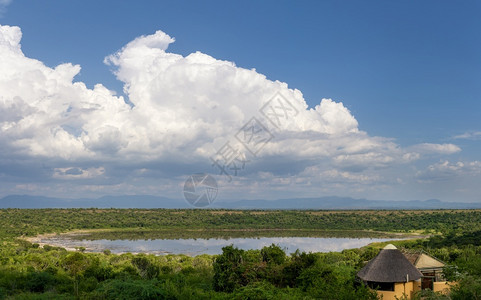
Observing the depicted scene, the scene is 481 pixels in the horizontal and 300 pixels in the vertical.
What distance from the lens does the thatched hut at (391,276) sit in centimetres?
2262

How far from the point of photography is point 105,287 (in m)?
22.5

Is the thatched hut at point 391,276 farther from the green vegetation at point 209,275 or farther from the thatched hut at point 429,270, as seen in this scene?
the thatched hut at point 429,270

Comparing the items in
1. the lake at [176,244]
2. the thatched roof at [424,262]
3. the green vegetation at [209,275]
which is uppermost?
the thatched roof at [424,262]

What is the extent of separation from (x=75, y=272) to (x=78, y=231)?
6331cm

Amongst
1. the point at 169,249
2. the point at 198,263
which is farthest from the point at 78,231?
the point at 198,263

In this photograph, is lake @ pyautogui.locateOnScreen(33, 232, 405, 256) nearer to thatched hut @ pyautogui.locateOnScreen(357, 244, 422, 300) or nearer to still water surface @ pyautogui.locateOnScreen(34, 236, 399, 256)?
still water surface @ pyautogui.locateOnScreen(34, 236, 399, 256)

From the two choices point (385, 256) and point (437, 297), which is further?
point (385, 256)

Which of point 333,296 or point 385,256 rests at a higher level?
point 385,256

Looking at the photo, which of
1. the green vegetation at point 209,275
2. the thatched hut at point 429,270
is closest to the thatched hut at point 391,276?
the green vegetation at point 209,275

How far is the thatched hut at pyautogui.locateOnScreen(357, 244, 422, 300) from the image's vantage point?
2262 cm

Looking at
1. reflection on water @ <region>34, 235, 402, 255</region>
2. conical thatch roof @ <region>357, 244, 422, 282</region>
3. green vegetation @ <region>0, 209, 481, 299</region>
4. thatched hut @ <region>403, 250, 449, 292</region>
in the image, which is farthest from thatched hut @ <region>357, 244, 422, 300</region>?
reflection on water @ <region>34, 235, 402, 255</region>

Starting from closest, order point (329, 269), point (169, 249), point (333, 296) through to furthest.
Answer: point (333, 296) < point (329, 269) < point (169, 249)

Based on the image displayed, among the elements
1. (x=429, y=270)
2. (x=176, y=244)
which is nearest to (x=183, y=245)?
(x=176, y=244)

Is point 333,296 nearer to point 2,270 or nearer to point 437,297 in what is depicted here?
point 437,297
